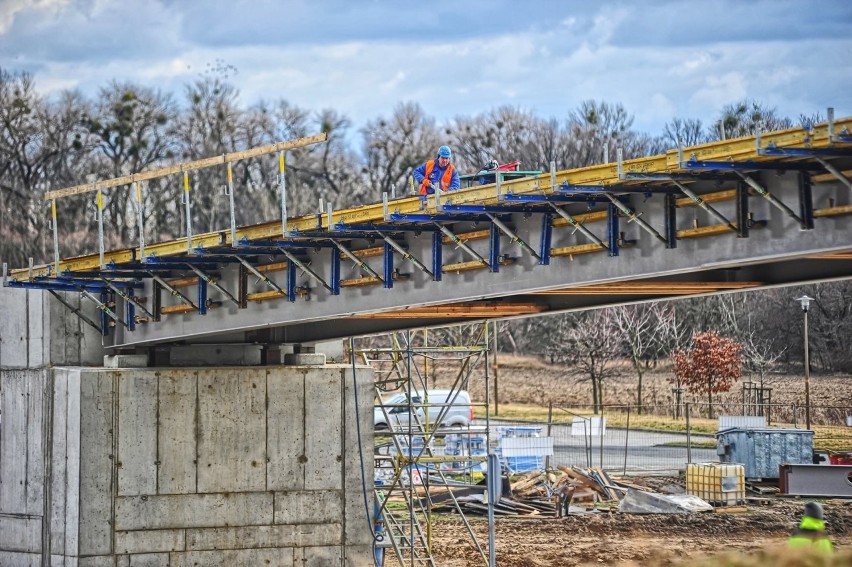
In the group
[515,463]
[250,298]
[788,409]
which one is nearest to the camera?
[250,298]

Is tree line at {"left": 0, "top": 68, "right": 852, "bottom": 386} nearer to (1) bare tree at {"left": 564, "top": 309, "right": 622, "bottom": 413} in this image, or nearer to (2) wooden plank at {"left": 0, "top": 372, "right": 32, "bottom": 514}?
(1) bare tree at {"left": 564, "top": 309, "right": 622, "bottom": 413}

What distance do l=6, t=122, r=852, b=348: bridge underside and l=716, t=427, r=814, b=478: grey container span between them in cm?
1495

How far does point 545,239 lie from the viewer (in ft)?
65.1

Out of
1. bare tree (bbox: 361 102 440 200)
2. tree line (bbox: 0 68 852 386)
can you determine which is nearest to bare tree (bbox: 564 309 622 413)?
tree line (bbox: 0 68 852 386)

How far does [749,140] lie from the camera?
16078 mm

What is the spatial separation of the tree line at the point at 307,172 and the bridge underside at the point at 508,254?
38.5 m

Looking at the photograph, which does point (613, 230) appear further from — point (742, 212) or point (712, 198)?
point (742, 212)

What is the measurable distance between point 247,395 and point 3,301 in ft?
19.0

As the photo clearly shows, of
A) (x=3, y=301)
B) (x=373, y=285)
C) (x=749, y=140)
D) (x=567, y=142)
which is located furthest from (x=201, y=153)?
(x=749, y=140)

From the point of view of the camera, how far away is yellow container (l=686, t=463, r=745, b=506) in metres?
35.4

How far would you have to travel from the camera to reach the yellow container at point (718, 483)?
3544cm

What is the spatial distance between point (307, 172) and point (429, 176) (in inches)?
3066

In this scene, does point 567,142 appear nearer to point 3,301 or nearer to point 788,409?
point 788,409

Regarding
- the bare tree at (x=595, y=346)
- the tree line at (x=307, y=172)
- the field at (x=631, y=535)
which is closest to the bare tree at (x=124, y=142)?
the tree line at (x=307, y=172)
